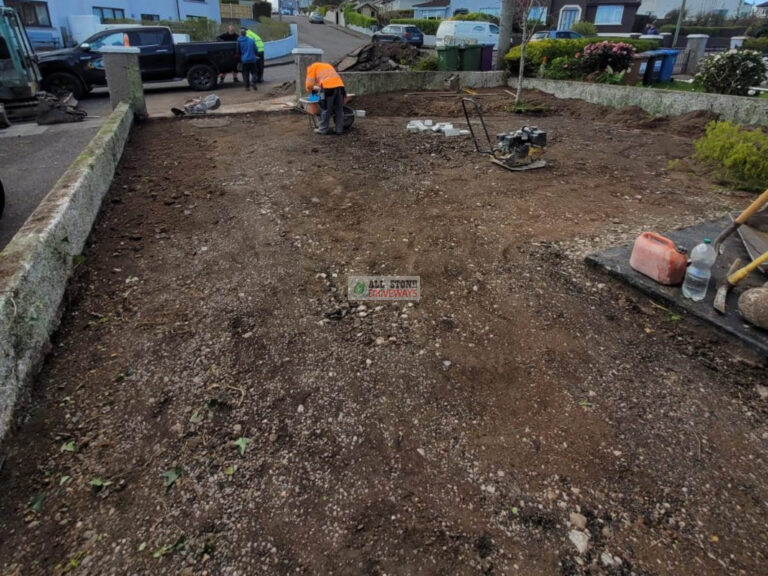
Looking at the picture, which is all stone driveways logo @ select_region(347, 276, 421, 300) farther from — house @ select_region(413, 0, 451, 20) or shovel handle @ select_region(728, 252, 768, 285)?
house @ select_region(413, 0, 451, 20)

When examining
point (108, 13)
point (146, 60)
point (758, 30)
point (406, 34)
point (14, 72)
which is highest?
point (758, 30)

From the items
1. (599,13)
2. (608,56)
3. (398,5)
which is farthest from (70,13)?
(398,5)

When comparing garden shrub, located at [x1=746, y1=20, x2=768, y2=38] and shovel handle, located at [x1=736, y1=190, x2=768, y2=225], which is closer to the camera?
shovel handle, located at [x1=736, y1=190, x2=768, y2=225]

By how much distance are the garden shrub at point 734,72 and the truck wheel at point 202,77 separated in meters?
13.2

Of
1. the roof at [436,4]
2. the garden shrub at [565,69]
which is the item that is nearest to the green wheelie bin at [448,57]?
the garden shrub at [565,69]

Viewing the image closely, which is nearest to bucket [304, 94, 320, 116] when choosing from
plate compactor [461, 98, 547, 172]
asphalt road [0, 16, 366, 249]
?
plate compactor [461, 98, 547, 172]

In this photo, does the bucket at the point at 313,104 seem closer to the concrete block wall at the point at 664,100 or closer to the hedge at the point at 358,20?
the concrete block wall at the point at 664,100

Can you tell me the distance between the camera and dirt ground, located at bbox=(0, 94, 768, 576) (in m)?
1.84

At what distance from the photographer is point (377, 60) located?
14.8 metres

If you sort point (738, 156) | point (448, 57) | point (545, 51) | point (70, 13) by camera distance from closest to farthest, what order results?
1. point (738, 156)
2. point (545, 51)
3. point (448, 57)
4. point (70, 13)

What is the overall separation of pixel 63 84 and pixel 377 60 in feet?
29.9

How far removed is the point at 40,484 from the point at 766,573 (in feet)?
9.99

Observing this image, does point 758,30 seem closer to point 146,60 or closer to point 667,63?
point 667,63

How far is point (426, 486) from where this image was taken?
6.77 ft
